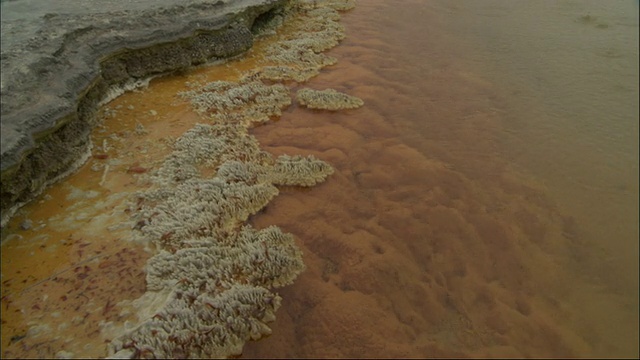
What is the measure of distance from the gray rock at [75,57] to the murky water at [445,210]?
0.40m

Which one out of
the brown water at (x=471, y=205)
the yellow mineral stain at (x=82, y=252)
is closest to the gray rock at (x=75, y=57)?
the yellow mineral stain at (x=82, y=252)

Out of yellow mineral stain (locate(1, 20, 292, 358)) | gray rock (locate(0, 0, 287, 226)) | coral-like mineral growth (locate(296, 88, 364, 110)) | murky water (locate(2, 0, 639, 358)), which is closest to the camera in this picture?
yellow mineral stain (locate(1, 20, 292, 358))

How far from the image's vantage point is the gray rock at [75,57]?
218 inches

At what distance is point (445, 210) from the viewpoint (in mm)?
5988

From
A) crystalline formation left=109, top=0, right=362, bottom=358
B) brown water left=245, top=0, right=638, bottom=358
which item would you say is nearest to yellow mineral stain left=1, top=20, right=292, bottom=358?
crystalline formation left=109, top=0, right=362, bottom=358

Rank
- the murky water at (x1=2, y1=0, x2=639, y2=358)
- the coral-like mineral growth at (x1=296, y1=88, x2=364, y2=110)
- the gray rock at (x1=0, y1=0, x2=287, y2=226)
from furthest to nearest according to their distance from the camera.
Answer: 1. the coral-like mineral growth at (x1=296, y1=88, x2=364, y2=110)
2. the gray rock at (x1=0, y1=0, x2=287, y2=226)
3. the murky water at (x1=2, y1=0, x2=639, y2=358)

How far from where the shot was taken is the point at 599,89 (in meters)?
8.42

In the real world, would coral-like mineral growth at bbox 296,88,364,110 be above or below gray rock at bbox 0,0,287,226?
below

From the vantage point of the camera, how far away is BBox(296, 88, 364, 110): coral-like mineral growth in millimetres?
8289

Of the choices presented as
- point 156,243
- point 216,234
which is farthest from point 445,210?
point 156,243

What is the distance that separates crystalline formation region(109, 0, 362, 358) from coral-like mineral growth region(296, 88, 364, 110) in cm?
3

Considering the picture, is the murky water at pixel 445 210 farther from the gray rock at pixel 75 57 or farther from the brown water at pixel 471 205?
the gray rock at pixel 75 57

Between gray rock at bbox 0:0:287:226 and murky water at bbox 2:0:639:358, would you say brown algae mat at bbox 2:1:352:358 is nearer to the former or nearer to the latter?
murky water at bbox 2:0:639:358

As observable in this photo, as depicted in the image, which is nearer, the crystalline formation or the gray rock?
the crystalline formation
